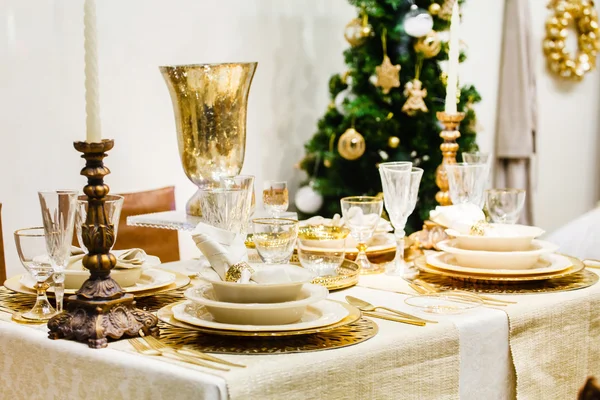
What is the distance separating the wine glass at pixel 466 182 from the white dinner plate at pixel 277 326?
0.63 meters

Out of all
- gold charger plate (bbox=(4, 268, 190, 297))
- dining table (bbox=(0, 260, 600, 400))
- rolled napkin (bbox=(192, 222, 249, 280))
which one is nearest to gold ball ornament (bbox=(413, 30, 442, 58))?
dining table (bbox=(0, 260, 600, 400))

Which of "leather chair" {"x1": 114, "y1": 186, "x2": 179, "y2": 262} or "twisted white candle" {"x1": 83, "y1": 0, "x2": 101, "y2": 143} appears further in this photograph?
"leather chair" {"x1": 114, "y1": 186, "x2": 179, "y2": 262}

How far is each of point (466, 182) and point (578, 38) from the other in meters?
3.95

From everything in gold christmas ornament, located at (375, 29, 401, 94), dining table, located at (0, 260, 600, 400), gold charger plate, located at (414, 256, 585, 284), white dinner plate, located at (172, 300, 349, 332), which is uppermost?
gold christmas ornament, located at (375, 29, 401, 94)

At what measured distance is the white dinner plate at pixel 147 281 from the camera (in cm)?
151

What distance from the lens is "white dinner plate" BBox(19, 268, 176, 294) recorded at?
1.51m

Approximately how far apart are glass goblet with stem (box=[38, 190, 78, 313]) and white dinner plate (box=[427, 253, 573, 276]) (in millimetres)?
763

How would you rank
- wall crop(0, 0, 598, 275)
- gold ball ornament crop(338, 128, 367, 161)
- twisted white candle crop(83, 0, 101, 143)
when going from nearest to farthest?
A: twisted white candle crop(83, 0, 101, 143) → wall crop(0, 0, 598, 275) → gold ball ornament crop(338, 128, 367, 161)

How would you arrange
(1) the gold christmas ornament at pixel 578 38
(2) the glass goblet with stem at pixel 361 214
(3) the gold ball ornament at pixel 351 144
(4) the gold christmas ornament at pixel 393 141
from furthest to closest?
(1) the gold christmas ornament at pixel 578 38 < (4) the gold christmas ornament at pixel 393 141 < (3) the gold ball ornament at pixel 351 144 < (2) the glass goblet with stem at pixel 361 214

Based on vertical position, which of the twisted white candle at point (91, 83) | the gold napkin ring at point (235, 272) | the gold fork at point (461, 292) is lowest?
the gold fork at point (461, 292)

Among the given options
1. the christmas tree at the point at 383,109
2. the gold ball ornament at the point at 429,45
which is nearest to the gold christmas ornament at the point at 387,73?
the christmas tree at the point at 383,109

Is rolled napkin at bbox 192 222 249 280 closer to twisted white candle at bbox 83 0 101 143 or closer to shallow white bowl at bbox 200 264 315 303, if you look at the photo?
shallow white bowl at bbox 200 264 315 303

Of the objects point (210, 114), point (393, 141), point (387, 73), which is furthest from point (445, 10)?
point (210, 114)

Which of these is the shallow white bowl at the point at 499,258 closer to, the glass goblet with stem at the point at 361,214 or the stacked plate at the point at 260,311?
the glass goblet with stem at the point at 361,214
